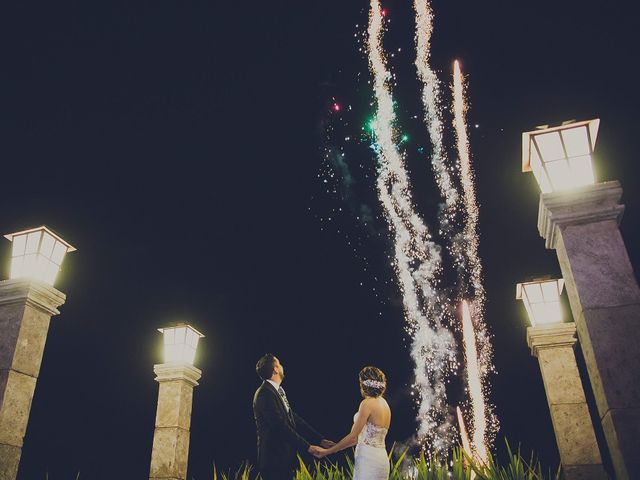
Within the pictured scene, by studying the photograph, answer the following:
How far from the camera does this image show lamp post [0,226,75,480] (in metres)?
6.15

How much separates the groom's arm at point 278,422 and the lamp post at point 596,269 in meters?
2.61

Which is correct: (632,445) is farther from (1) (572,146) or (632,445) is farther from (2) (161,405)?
(2) (161,405)

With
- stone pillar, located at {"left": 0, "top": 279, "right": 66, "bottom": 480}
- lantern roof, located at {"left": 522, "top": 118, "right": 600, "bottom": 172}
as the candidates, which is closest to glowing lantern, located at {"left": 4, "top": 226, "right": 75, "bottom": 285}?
stone pillar, located at {"left": 0, "top": 279, "right": 66, "bottom": 480}

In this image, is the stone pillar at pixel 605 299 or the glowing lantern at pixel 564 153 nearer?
the stone pillar at pixel 605 299

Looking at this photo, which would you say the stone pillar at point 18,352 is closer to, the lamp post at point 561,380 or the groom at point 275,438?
the groom at point 275,438

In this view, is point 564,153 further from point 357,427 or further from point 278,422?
point 278,422

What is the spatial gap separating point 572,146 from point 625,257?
4.24ft

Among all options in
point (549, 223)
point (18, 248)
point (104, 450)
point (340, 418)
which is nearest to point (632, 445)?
point (549, 223)

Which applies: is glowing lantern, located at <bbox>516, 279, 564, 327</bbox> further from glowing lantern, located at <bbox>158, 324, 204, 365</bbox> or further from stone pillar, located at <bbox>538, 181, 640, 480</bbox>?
glowing lantern, located at <bbox>158, 324, 204, 365</bbox>

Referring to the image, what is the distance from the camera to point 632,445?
421 cm

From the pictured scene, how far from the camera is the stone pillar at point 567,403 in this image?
7.76 meters

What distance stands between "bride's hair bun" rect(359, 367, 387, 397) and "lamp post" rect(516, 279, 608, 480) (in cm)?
412

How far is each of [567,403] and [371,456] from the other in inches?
186

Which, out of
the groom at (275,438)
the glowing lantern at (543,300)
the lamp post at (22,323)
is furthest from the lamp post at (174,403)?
the glowing lantern at (543,300)
